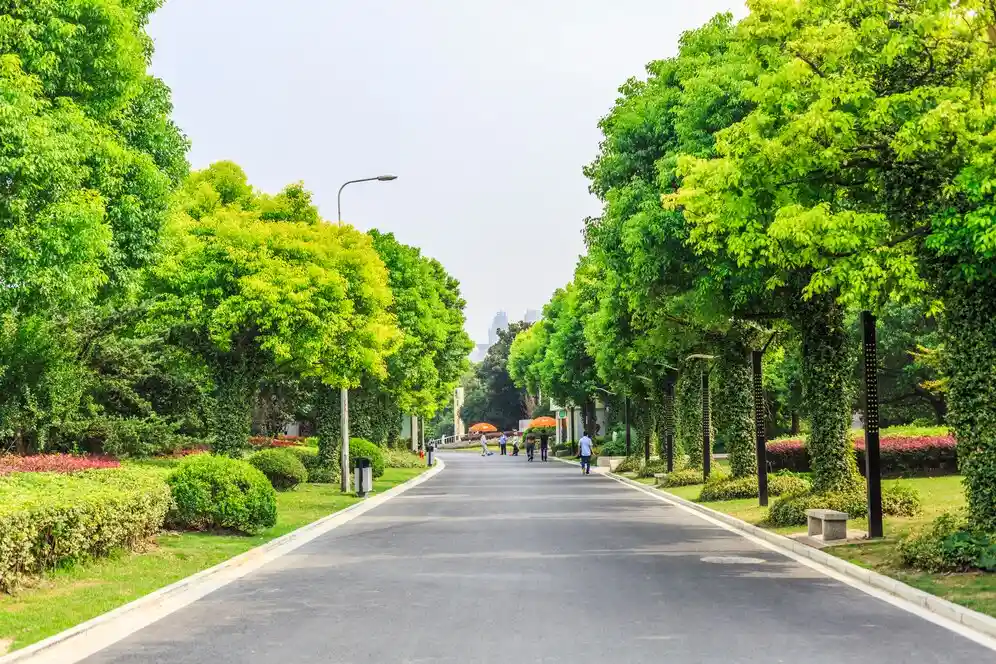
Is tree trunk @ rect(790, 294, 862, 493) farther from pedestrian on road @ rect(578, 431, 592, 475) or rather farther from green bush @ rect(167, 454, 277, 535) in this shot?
pedestrian on road @ rect(578, 431, 592, 475)

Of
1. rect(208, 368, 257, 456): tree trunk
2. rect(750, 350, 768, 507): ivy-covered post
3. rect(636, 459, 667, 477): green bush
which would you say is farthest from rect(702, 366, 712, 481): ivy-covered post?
rect(208, 368, 257, 456): tree trunk

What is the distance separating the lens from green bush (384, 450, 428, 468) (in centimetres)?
6047

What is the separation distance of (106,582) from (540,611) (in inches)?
228

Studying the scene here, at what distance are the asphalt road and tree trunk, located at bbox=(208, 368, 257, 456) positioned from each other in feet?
46.0

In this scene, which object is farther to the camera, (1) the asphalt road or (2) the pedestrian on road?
(2) the pedestrian on road

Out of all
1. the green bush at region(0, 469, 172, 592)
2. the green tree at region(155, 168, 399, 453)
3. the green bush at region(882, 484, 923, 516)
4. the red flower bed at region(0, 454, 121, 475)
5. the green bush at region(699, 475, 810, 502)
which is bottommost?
the green bush at region(699, 475, 810, 502)

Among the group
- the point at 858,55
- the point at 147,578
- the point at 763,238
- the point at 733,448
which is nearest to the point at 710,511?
the point at 733,448

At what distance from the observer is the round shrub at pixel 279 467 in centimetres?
3281

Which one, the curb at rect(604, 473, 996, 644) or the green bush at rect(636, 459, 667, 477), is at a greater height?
the curb at rect(604, 473, 996, 644)

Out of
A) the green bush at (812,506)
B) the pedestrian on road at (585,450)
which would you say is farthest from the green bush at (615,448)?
the green bush at (812,506)

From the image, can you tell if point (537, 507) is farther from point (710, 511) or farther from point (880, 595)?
point (880, 595)

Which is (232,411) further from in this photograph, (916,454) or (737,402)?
(916,454)

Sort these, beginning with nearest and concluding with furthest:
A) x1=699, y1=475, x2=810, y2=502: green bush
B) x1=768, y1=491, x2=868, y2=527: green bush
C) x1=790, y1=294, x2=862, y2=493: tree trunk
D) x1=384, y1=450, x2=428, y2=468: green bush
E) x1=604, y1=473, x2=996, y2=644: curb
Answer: x1=604, y1=473, x2=996, y2=644: curb, x1=768, y1=491, x2=868, y2=527: green bush, x1=790, y1=294, x2=862, y2=493: tree trunk, x1=699, y1=475, x2=810, y2=502: green bush, x1=384, y1=450, x2=428, y2=468: green bush

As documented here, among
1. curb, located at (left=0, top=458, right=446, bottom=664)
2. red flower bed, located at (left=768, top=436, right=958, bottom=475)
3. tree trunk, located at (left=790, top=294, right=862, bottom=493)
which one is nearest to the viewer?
curb, located at (left=0, top=458, right=446, bottom=664)
